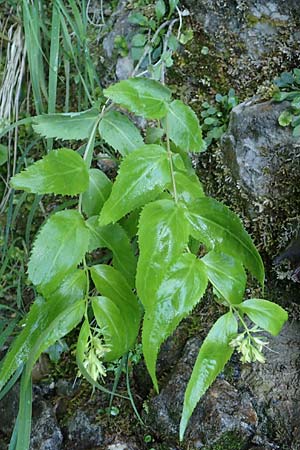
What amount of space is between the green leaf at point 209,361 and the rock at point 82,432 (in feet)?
1.85

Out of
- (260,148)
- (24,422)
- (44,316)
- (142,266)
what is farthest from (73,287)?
(260,148)

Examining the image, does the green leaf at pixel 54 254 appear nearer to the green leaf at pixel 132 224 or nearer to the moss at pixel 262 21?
the green leaf at pixel 132 224

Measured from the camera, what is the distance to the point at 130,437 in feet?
4.59

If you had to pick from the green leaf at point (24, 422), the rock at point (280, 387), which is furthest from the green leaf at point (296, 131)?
the green leaf at point (24, 422)

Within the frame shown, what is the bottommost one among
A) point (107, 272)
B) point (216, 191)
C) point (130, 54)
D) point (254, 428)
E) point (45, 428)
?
point (45, 428)

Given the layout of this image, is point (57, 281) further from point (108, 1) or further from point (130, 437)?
point (108, 1)

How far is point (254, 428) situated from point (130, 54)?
1.06 metres

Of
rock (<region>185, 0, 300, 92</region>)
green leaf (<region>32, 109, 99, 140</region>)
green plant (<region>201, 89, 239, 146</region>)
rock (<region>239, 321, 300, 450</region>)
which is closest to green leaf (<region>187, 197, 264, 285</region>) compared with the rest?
green leaf (<region>32, 109, 99, 140</region>)

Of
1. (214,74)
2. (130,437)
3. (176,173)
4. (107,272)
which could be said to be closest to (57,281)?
(107,272)

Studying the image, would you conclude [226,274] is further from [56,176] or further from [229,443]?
[229,443]

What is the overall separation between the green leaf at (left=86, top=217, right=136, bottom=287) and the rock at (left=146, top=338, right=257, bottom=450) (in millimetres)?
460

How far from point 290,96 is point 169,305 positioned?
0.72 m

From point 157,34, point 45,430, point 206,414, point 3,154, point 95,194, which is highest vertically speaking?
point 157,34

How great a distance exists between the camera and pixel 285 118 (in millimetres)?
1348
